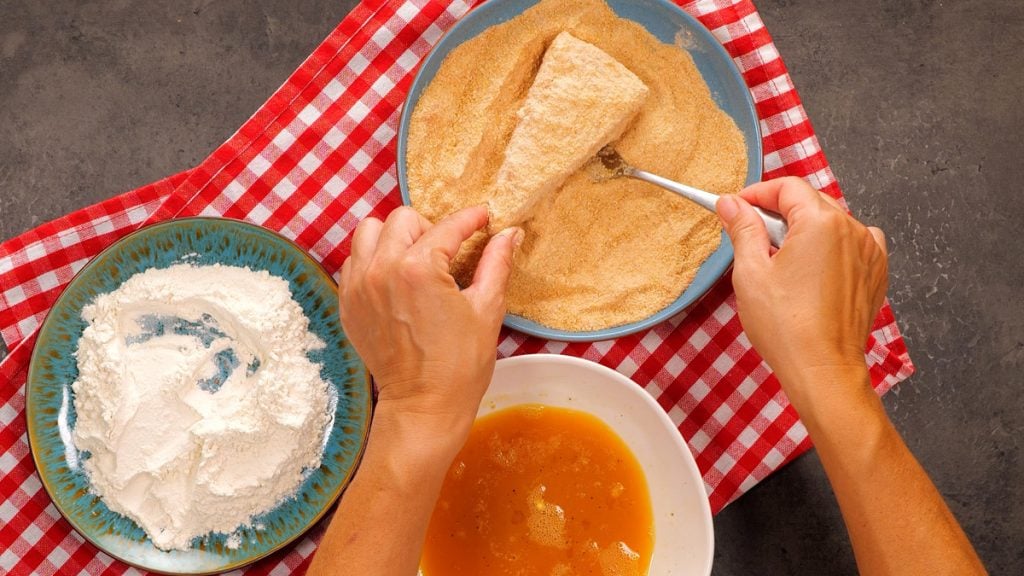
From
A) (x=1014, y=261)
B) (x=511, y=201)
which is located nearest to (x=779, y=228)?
(x=511, y=201)

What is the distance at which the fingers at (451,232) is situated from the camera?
1.30 meters

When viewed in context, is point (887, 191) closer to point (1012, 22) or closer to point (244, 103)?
point (1012, 22)

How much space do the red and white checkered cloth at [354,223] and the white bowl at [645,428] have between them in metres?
0.10

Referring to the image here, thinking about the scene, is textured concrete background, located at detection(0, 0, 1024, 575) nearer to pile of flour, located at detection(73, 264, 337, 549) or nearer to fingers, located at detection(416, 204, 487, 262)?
pile of flour, located at detection(73, 264, 337, 549)

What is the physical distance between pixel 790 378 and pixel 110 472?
1315 mm

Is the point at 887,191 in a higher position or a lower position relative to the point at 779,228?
lower

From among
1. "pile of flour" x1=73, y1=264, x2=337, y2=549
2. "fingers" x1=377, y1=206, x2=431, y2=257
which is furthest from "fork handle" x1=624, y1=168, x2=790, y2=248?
"pile of flour" x1=73, y1=264, x2=337, y2=549

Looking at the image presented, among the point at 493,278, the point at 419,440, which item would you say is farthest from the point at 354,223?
the point at 419,440

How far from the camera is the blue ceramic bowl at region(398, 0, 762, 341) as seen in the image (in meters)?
1.55

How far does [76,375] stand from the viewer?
1.60 m

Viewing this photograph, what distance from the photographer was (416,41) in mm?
1683

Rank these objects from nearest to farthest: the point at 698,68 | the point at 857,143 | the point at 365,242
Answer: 1. the point at 365,242
2. the point at 698,68
3. the point at 857,143

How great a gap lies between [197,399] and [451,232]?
0.65 meters

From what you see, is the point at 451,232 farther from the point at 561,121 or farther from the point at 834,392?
the point at 834,392
